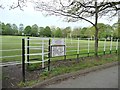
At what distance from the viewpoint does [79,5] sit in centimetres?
1006

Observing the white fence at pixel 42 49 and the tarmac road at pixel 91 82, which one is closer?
the tarmac road at pixel 91 82

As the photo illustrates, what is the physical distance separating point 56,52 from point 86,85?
12.7 feet

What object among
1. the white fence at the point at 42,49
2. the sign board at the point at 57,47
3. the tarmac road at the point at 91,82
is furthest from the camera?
the sign board at the point at 57,47

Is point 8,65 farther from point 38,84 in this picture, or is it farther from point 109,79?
point 109,79

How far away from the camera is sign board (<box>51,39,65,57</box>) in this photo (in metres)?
8.81

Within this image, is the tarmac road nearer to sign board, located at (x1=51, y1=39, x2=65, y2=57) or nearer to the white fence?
the white fence

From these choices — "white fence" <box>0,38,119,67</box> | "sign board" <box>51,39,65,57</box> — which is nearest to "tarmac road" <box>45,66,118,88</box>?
"white fence" <box>0,38,119,67</box>

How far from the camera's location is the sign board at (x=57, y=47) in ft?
28.9

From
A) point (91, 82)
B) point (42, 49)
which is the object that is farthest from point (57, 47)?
→ point (91, 82)

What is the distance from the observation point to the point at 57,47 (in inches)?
361

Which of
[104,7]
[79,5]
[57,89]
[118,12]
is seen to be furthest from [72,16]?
[57,89]

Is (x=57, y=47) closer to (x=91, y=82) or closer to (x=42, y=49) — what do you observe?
(x=42, y=49)

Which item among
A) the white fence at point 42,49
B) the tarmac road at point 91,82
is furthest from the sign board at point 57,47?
the tarmac road at point 91,82

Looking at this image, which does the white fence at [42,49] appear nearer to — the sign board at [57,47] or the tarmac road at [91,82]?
the sign board at [57,47]
